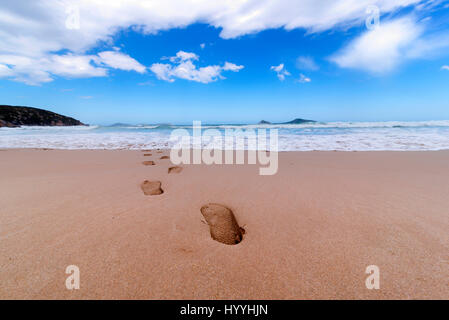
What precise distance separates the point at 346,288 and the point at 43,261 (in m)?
2.24

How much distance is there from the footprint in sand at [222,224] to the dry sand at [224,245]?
65 millimetres

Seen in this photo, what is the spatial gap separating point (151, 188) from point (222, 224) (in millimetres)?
1501

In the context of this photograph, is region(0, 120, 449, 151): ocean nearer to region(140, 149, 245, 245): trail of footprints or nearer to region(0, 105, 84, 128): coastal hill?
region(140, 149, 245, 245): trail of footprints

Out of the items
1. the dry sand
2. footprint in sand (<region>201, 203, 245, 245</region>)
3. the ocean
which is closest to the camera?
the dry sand

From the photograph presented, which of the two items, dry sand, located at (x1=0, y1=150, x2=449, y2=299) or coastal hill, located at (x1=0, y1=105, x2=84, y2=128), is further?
coastal hill, located at (x1=0, y1=105, x2=84, y2=128)

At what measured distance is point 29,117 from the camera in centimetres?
3497

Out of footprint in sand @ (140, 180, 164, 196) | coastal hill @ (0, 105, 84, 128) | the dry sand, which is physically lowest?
the dry sand

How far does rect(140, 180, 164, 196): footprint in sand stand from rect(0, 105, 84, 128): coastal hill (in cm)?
4191

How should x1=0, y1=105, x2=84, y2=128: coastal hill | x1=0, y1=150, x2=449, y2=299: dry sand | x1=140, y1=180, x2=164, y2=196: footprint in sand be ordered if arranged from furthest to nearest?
x1=0, y1=105, x2=84, y2=128: coastal hill < x1=140, y1=180, x2=164, y2=196: footprint in sand < x1=0, y1=150, x2=449, y2=299: dry sand

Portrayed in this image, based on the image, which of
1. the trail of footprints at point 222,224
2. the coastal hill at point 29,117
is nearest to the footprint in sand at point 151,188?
the trail of footprints at point 222,224

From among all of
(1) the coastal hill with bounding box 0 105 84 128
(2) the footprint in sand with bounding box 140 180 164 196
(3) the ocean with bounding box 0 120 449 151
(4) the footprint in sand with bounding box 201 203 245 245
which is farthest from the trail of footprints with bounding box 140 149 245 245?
(1) the coastal hill with bounding box 0 105 84 128

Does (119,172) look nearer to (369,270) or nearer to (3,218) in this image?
(3,218)

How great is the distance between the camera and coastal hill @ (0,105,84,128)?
104ft

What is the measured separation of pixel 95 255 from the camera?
4.89ft
